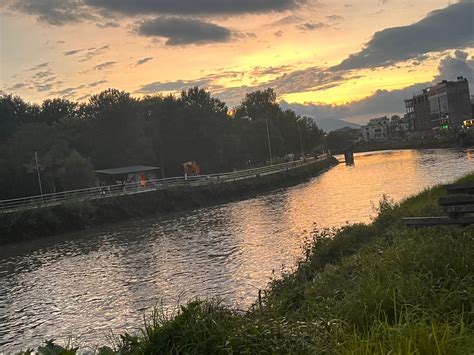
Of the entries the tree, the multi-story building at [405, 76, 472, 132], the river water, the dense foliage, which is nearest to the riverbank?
the multi-story building at [405, 76, 472, 132]

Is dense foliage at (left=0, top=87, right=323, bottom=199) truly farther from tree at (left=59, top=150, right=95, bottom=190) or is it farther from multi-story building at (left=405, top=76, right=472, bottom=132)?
multi-story building at (left=405, top=76, right=472, bottom=132)

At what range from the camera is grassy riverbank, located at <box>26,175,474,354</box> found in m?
4.63

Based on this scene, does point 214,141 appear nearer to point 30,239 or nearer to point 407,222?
point 30,239

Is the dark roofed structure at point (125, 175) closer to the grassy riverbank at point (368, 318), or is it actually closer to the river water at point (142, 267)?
the river water at point (142, 267)

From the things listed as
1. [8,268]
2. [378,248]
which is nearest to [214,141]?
[8,268]

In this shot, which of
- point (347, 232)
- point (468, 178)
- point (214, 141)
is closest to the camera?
point (347, 232)

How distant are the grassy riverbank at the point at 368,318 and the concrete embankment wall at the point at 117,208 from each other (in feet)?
123

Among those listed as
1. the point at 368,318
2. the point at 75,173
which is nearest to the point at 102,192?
the point at 75,173

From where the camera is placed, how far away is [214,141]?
315 feet

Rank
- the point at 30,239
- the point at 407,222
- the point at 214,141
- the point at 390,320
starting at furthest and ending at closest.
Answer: the point at 214,141 < the point at 30,239 < the point at 407,222 < the point at 390,320

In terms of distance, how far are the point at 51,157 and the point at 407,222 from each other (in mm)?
57411

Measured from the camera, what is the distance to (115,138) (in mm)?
83250

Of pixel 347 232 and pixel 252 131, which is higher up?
pixel 252 131

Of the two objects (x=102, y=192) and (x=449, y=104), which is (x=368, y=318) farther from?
(x=449, y=104)
